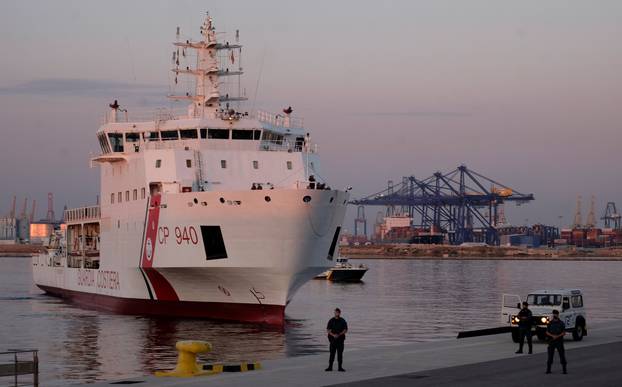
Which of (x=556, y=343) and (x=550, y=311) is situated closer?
(x=556, y=343)

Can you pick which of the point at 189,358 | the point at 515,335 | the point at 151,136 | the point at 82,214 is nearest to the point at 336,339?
the point at 189,358

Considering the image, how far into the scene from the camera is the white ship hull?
4259 cm

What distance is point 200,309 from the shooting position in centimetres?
4606

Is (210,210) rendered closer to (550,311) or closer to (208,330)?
(208,330)

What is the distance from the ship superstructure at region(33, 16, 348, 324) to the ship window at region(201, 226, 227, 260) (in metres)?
0.04

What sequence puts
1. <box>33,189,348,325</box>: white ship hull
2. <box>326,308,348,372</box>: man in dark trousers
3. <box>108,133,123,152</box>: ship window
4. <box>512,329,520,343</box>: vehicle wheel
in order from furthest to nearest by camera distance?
<box>108,133,123,152</box>: ship window, <box>33,189,348,325</box>: white ship hull, <box>512,329,520,343</box>: vehicle wheel, <box>326,308,348,372</box>: man in dark trousers

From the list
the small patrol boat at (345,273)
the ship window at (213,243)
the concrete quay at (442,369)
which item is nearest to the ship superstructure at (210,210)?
the ship window at (213,243)

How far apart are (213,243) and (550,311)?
16.7m

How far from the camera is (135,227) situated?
4869cm

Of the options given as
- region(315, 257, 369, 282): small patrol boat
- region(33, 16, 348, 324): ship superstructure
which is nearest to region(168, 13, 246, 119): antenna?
region(33, 16, 348, 324): ship superstructure

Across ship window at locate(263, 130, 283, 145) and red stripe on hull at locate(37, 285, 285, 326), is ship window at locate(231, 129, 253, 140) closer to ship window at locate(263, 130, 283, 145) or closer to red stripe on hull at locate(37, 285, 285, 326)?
ship window at locate(263, 130, 283, 145)

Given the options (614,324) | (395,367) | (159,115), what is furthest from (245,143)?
(395,367)

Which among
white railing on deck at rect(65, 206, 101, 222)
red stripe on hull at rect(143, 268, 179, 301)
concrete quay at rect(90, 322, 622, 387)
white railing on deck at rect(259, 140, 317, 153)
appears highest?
white railing on deck at rect(259, 140, 317, 153)

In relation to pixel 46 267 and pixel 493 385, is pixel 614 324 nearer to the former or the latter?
pixel 493 385
